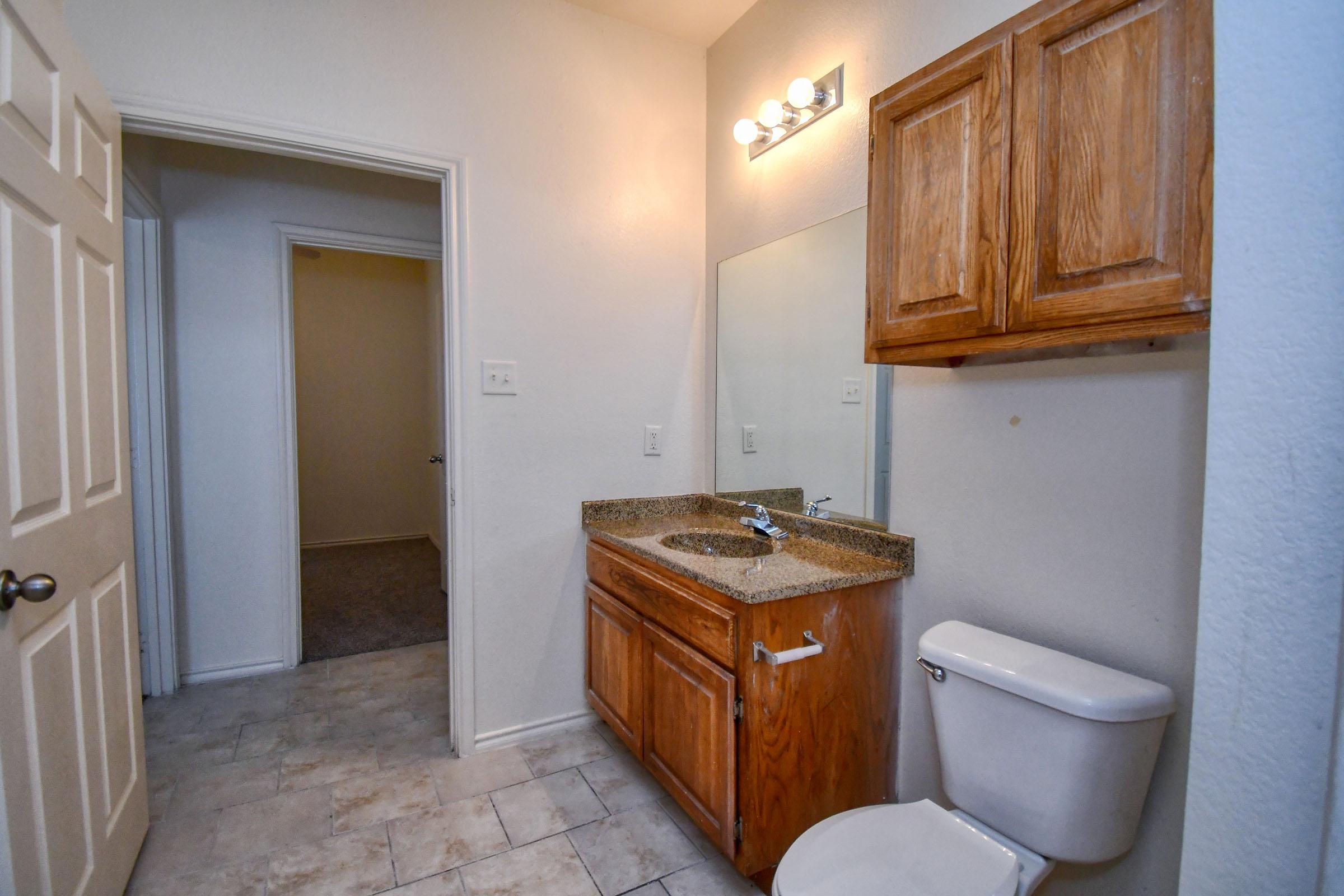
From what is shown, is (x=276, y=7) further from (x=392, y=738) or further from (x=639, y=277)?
(x=392, y=738)

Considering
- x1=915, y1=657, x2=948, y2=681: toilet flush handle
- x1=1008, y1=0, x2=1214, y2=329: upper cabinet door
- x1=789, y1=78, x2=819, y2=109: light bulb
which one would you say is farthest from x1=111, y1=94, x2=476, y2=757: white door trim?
x1=1008, y1=0, x2=1214, y2=329: upper cabinet door

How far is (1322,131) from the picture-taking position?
18.7 inches

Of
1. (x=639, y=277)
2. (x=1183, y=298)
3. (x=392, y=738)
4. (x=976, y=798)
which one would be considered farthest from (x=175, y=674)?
(x=1183, y=298)

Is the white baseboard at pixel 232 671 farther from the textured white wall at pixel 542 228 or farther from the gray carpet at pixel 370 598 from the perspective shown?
the textured white wall at pixel 542 228

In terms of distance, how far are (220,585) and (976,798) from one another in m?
2.97

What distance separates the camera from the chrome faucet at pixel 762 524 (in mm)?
1889

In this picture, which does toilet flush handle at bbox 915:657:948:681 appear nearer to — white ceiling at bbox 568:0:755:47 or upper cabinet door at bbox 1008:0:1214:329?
upper cabinet door at bbox 1008:0:1214:329

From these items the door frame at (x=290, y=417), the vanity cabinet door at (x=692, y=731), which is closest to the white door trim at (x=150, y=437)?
the door frame at (x=290, y=417)

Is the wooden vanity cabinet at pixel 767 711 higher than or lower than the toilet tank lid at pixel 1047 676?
lower

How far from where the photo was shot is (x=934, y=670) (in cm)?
124

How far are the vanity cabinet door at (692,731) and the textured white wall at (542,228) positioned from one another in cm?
59

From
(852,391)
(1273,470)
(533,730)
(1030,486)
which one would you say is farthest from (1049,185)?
(533,730)

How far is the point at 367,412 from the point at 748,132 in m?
4.38

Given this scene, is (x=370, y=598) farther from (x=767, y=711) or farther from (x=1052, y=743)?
(x=1052, y=743)
